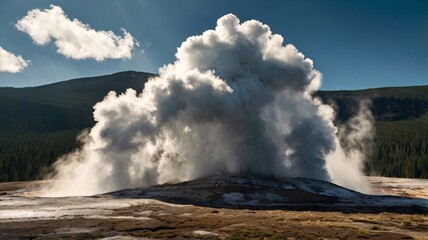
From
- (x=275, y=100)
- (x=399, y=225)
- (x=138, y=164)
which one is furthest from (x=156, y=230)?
(x=275, y=100)

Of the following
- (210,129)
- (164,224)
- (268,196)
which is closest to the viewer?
(164,224)

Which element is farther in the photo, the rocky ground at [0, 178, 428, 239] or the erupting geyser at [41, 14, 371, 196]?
the erupting geyser at [41, 14, 371, 196]

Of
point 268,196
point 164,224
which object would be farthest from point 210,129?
point 164,224

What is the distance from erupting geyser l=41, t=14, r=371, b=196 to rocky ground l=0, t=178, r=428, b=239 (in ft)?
73.9

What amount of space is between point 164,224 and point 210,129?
48.6 m

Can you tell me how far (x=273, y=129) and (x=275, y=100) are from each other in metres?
9.73

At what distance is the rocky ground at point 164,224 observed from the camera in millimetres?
29344

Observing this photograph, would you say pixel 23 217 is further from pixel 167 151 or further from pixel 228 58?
pixel 228 58

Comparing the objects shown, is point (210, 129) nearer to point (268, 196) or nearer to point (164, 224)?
point (268, 196)

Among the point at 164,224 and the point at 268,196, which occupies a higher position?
the point at 268,196

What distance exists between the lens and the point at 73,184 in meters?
75.9

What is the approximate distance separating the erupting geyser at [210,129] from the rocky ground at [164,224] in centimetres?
2252

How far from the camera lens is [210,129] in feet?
271

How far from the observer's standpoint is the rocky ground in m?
29.3
